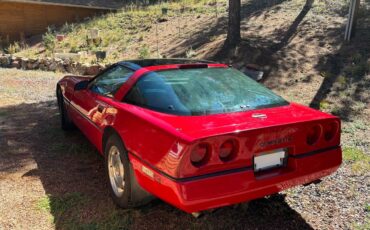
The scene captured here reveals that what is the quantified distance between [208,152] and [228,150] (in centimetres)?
17

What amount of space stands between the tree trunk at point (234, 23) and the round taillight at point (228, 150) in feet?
25.5

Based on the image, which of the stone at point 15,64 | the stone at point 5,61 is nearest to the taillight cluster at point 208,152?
the stone at point 15,64

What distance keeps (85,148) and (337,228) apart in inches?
132

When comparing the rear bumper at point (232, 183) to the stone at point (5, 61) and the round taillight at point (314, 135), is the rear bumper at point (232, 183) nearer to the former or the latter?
the round taillight at point (314, 135)

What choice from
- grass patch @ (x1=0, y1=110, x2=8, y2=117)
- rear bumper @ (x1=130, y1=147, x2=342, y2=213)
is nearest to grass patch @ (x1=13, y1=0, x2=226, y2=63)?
grass patch @ (x1=0, y1=110, x2=8, y2=117)

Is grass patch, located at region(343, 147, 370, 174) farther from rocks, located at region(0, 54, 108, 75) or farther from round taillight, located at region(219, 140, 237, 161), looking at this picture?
rocks, located at region(0, 54, 108, 75)

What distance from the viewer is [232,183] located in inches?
106

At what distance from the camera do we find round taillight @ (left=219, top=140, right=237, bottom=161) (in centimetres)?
274

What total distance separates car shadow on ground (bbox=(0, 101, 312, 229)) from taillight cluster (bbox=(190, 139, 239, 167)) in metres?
0.75

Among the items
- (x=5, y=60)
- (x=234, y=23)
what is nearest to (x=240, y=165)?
(x=234, y=23)

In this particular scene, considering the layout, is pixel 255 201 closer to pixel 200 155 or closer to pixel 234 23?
pixel 200 155

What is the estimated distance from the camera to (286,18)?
1195 centimetres

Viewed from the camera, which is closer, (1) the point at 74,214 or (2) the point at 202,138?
(2) the point at 202,138

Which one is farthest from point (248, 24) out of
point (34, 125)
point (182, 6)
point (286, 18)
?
point (34, 125)
